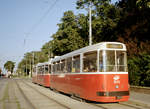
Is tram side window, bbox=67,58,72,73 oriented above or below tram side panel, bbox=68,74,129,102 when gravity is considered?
above

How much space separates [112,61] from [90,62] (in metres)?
1.11

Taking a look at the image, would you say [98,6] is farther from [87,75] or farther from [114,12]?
[87,75]

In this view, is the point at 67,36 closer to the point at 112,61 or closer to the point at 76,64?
the point at 76,64

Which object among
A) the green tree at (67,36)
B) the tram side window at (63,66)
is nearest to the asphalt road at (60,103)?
the tram side window at (63,66)

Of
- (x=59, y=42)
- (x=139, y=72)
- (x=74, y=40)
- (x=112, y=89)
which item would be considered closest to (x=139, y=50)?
(x=139, y=72)

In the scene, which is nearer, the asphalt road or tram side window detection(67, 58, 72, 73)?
the asphalt road

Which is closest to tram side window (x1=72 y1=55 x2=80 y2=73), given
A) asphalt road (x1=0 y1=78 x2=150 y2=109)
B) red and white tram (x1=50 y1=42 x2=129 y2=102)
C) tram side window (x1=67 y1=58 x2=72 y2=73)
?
red and white tram (x1=50 y1=42 x2=129 y2=102)

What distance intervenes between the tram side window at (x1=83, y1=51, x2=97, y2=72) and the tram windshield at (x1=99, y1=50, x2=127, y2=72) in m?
0.37

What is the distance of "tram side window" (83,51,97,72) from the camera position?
10.3 metres

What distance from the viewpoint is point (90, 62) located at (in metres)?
10.6

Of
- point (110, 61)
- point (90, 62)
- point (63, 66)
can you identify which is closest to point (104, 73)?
point (110, 61)

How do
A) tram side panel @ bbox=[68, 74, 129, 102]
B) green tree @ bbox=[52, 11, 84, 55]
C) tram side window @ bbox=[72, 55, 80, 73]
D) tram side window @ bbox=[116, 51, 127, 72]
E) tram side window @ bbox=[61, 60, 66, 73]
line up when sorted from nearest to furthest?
tram side panel @ bbox=[68, 74, 129, 102], tram side window @ bbox=[116, 51, 127, 72], tram side window @ bbox=[72, 55, 80, 73], tram side window @ bbox=[61, 60, 66, 73], green tree @ bbox=[52, 11, 84, 55]

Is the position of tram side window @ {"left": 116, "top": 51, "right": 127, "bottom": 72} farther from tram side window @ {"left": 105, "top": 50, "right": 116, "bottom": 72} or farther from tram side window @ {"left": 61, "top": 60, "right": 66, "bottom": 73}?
tram side window @ {"left": 61, "top": 60, "right": 66, "bottom": 73}

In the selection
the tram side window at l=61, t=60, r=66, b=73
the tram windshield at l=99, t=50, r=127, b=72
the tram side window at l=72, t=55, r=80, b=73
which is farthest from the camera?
Result: the tram side window at l=61, t=60, r=66, b=73
